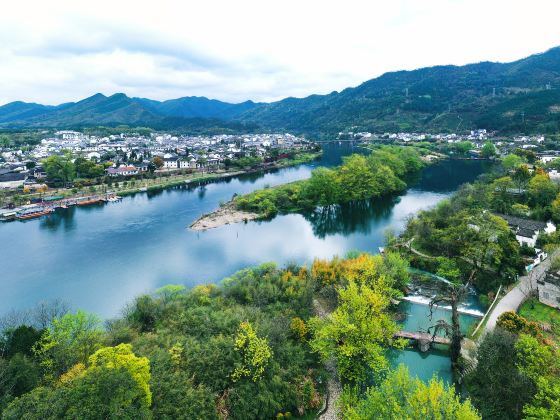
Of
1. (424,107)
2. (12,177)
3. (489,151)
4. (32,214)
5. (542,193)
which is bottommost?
(32,214)

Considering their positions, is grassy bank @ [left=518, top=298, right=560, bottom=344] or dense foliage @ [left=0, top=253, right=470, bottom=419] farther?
grassy bank @ [left=518, top=298, right=560, bottom=344]

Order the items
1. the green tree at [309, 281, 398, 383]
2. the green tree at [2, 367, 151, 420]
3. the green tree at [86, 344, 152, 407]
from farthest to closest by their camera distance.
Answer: the green tree at [309, 281, 398, 383] < the green tree at [86, 344, 152, 407] < the green tree at [2, 367, 151, 420]

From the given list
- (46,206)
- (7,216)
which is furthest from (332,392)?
(46,206)

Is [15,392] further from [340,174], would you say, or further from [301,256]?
[340,174]

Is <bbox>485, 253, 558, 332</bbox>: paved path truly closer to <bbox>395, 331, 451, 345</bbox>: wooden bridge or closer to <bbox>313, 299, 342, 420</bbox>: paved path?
<bbox>395, 331, 451, 345</bbox>: wooden bridge

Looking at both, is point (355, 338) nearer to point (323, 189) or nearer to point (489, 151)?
point (323, 189)

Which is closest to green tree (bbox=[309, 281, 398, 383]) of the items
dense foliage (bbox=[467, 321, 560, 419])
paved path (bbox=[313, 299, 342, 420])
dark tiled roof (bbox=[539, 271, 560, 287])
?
paved path (bbox=[313, 299, 342, 420])
